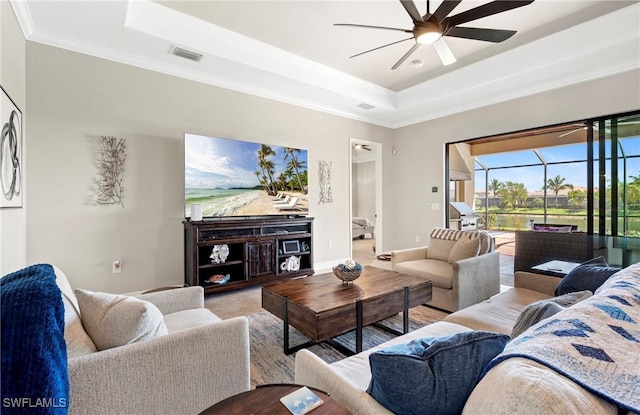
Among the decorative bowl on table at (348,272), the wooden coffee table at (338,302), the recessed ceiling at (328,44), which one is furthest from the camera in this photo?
the recessed ceiling at (328,44)

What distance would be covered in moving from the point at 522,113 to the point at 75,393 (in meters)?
5.41

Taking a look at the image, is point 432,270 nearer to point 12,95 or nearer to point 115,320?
point 115,320

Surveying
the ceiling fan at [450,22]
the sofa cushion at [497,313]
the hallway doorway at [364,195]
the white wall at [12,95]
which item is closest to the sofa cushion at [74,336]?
the white wall at [12,95]

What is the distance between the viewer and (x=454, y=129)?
507 centimetres

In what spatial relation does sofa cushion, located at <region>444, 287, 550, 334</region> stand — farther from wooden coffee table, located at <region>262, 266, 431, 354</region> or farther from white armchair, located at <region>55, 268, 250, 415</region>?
white armchair, located at <region>55, 268, 250, 415</region>

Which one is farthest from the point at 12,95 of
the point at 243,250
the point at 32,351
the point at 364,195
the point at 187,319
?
the point at 364,195

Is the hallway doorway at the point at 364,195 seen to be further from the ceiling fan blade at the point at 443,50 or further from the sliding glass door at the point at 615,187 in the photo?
the ceiling fan blade at the point at 443,50

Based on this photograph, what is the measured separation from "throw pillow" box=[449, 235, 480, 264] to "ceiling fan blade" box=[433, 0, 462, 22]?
224cm

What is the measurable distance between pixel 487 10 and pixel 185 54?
9.90 ft

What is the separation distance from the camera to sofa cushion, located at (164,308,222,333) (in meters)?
1.75

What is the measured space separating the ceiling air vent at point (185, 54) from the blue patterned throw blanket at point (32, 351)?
3.06m

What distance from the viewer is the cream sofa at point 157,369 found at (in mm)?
1104

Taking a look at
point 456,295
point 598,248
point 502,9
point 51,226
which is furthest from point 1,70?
point 598,248

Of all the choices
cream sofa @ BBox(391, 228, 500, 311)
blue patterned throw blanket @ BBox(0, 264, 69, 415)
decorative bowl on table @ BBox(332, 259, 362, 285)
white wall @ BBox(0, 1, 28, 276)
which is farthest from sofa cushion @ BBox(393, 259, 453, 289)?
white wall @ BBox(0, 1, 28, 276)
